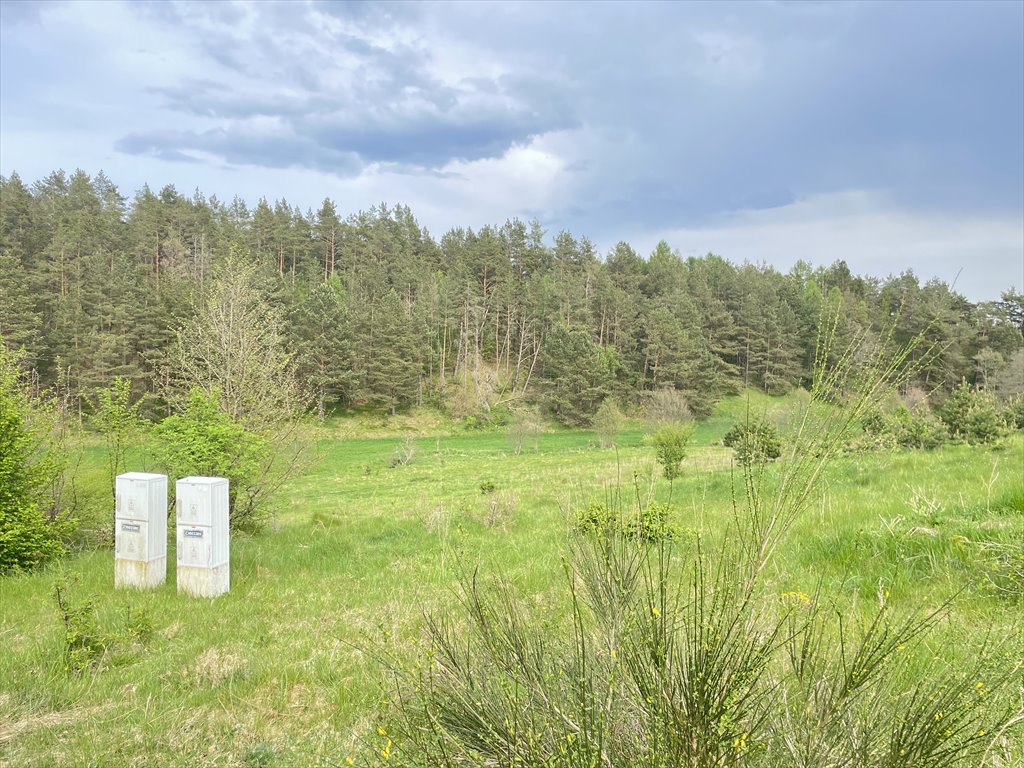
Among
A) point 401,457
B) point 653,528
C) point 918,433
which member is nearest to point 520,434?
point 401,457

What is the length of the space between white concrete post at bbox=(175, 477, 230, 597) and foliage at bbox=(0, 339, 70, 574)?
2889mm

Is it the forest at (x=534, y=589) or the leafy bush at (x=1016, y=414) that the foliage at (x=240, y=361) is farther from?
the leafy bush at (x=1016, y=414)

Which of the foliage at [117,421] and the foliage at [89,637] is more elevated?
the foliage at [117,421]

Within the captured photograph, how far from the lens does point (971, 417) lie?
49.6 feet

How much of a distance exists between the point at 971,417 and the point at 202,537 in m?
18.6

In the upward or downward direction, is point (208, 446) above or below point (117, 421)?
below

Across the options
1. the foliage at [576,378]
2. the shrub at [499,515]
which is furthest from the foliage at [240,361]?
the foliage at [576,378]

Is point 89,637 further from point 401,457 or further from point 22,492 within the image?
point 401,457

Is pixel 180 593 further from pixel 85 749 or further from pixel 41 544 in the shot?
pixel 85 749

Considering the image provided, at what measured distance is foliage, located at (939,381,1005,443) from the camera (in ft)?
48.4

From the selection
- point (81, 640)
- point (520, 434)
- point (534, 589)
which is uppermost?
point (534, 589)

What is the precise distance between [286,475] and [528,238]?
74.3 m

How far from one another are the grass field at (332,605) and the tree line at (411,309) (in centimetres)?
3483

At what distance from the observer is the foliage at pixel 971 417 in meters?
14.7
